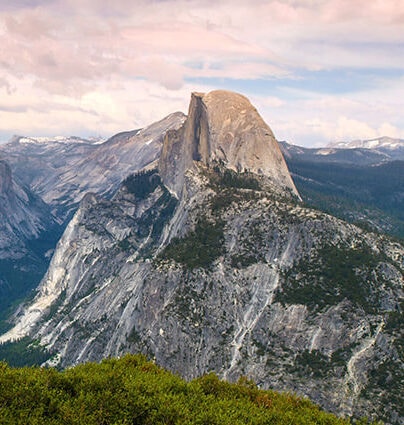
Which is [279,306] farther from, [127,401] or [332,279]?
[127,401]

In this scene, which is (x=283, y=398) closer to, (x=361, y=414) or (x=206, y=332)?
(x=361, y=414)

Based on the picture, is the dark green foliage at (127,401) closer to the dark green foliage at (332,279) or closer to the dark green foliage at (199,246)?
the dark green foliage at (332,279)

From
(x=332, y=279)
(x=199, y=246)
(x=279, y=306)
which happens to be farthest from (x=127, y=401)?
(x=199, y=246)

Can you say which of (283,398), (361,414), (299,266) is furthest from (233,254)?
(283,398)

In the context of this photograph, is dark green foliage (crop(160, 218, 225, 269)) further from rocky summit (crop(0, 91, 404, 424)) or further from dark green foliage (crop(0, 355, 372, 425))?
dark green foliage (crop(0, 355, 372, 425))

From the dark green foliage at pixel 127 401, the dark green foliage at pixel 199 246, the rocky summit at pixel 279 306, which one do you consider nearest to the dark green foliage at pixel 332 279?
the rocky summit at pixel 279 306
